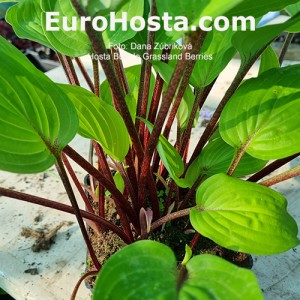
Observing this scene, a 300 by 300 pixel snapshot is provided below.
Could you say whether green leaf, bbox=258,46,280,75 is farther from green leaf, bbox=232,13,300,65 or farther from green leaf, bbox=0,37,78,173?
green leaf, bbox=0,37,78,173

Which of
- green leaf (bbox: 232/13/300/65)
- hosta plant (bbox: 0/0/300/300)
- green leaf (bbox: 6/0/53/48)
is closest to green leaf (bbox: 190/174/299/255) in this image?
hosta plant (bbox: 0/0/300/300)

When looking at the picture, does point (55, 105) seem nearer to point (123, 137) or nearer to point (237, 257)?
point (123, 137)

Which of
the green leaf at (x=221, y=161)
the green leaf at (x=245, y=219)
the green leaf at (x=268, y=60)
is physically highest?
the green leaf at (x=268, y=60)

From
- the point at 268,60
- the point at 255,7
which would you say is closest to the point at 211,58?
the point at 268,60

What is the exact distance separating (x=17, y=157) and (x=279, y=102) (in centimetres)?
23

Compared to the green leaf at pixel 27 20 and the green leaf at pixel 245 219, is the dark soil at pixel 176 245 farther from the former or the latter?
the green leaf at pixel 27 20

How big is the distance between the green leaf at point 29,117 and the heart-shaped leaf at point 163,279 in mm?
100

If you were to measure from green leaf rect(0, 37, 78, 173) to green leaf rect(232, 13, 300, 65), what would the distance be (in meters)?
0.14

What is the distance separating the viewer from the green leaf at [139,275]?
0.26 meters

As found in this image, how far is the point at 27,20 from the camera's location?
450 millimetres

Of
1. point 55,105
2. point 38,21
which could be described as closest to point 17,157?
→ point 55,105

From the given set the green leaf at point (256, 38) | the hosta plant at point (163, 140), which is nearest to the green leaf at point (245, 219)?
the hosta plant at point (163, 140)

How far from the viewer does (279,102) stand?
38 centimetres

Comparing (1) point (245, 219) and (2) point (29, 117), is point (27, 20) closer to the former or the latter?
(2) point (29, 117)
